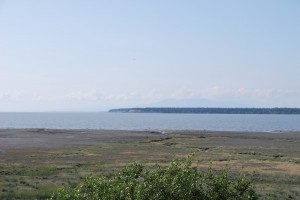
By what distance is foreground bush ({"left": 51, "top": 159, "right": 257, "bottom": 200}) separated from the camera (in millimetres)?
9688

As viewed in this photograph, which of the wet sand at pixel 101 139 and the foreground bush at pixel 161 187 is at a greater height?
the foreground bush at pixel 161 187

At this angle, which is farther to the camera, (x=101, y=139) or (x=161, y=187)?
(x=101, y=139)

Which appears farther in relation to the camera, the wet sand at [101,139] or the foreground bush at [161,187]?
the wet sand at [101,139]

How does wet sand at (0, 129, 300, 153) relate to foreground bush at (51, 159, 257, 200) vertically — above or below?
below

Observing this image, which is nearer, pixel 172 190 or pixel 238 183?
pixel 172 190

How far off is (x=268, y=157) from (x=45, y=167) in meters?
28.0

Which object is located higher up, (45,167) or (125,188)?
(125,188)

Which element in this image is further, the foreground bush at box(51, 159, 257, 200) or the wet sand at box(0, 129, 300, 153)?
the wet sand at box(0, 129, 300, 153)

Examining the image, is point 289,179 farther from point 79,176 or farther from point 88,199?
point 88,199

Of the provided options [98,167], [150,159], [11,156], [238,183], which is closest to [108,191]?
[238,183]

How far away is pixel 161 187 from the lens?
10398 millimetres

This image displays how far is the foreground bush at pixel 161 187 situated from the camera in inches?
381

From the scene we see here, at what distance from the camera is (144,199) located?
32.9ft

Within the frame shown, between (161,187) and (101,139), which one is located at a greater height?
(161,187)
